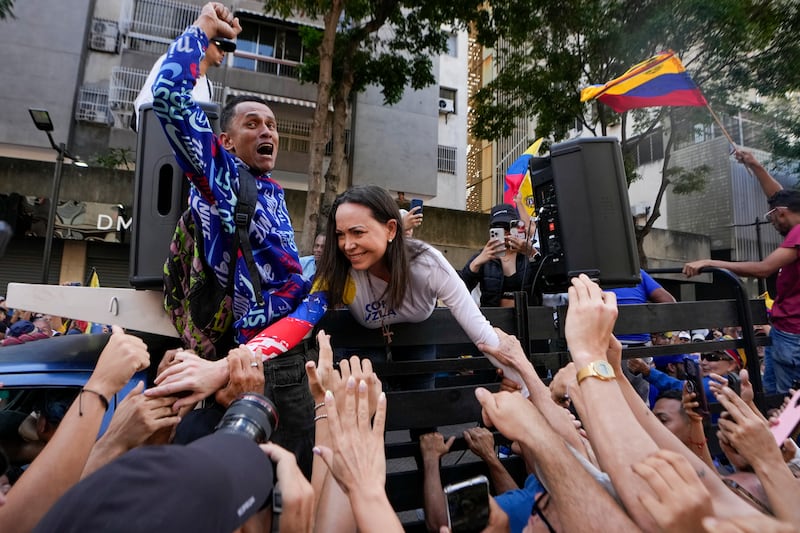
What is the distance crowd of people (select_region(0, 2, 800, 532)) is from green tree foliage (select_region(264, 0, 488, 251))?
602 cm

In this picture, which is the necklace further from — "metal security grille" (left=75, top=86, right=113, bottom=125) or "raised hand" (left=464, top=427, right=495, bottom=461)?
"metal security grille" (left=75, top=86, right=113, bottom=125)

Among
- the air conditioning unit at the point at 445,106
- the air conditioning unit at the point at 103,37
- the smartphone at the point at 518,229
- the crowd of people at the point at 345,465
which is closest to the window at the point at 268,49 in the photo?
the air conditioning unit at the point at 103,37

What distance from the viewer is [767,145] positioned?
13.9 metres

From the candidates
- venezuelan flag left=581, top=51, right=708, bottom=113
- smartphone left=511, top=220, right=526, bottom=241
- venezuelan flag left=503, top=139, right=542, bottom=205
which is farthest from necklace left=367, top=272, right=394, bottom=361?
venezuelan flag left=581, top=51, right=708, bottom=113

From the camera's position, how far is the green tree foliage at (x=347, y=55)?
811 centimetres

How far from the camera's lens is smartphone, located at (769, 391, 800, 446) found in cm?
204

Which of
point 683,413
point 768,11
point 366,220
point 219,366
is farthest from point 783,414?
point 768,11

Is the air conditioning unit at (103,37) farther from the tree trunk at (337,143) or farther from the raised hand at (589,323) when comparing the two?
the raised hand at (589,323)

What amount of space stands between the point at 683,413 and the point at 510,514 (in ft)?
4.47

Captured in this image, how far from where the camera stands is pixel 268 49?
15117 millimetres

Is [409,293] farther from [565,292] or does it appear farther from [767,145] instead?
[767,145]

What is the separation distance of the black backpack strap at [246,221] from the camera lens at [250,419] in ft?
2.05

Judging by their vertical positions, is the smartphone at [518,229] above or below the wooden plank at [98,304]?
above

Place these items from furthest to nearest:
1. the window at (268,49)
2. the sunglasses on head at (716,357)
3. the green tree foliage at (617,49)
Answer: the window at (268,49) → the green tree foliage at (617,49) → the sunglasses on head at (716,357)
